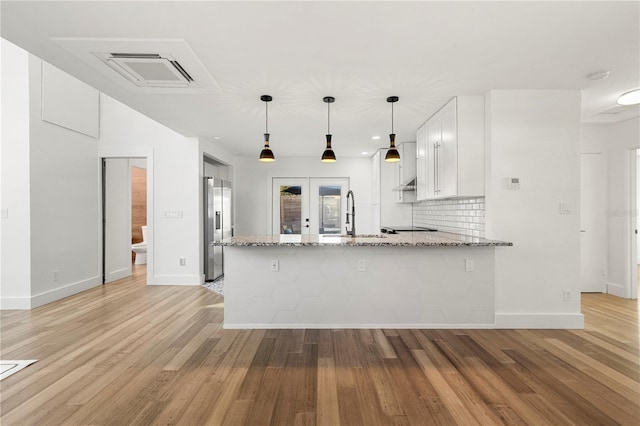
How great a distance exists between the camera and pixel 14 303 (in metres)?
4.03

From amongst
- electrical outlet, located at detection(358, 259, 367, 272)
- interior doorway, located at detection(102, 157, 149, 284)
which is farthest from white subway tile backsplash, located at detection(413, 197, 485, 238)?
interior doorway, located at detection(102, 157, 149, 284)

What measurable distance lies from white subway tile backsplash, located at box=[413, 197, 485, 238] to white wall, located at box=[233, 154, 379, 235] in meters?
1.73

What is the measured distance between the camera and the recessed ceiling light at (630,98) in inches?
131

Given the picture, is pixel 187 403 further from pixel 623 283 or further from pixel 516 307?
pixel 623 283

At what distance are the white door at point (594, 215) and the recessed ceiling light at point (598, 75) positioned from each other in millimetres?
2164

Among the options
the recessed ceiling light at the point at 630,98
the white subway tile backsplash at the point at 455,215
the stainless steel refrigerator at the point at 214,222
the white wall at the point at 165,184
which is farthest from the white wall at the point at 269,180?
the recessed ceiling light at the point at 630,98

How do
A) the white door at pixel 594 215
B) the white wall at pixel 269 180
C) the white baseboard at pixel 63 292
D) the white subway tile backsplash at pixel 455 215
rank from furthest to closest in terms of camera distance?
the white wall at pixel 269 180, the white door at pixel 594 215, the white baseboard at pixel 63 292, the white subway tile backsplash at pixel 455 215

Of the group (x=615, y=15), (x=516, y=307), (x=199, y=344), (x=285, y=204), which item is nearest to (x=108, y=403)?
(x=199, y=344)

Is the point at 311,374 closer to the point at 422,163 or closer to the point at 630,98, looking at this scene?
the point at 422,163

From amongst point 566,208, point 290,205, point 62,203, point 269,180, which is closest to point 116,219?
point 62,203

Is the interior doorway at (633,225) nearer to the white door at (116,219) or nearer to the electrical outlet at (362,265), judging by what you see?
the electrical outlet at (362,265)

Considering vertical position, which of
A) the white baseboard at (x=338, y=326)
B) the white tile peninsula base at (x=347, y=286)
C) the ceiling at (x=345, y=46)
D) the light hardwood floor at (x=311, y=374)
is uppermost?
the ceiling at (x=345, y=46)

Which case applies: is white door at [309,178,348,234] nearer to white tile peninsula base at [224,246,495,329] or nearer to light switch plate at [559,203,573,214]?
white tile peninsula base at [224,246,495,329]

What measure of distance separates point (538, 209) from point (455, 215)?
1.10 meters
